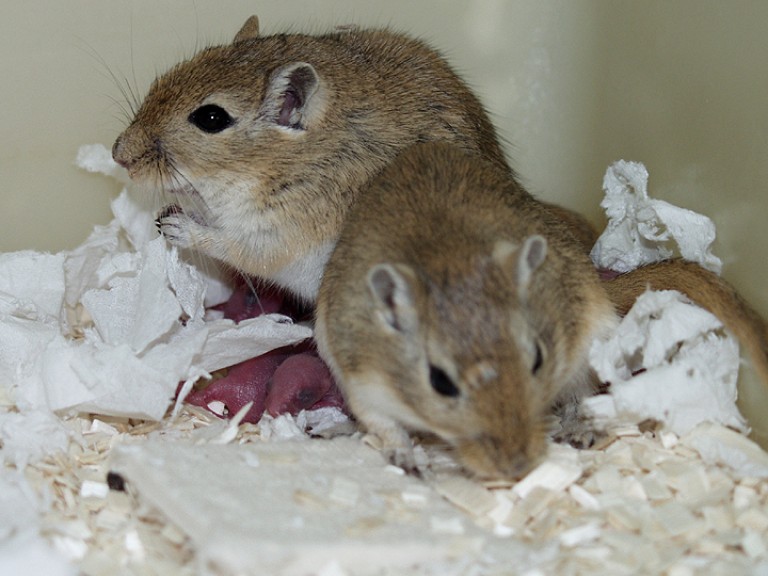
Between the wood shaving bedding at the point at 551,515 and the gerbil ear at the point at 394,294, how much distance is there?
564 mm

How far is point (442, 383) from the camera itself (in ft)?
9.68

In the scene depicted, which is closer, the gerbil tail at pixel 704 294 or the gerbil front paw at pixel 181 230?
the gerbil tail at pixel 704 294

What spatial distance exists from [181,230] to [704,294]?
2.15 meters

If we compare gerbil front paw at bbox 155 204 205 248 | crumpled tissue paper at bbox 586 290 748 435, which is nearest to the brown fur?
crumpled tissue paper at bbox 586 290 748 435

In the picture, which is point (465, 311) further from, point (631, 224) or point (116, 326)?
point (116, 326)

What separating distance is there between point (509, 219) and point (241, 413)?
1.20 m

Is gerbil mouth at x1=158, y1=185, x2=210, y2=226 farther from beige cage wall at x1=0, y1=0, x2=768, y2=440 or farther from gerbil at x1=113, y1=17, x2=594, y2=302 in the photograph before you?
beige cage wall at x1=0, y1=0, x2=768, y2=440

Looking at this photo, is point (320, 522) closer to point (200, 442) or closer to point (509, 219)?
point (200, 442)

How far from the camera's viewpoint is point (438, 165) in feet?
12.1

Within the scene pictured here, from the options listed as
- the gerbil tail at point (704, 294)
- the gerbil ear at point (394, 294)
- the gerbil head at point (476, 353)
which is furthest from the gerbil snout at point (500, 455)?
the gerbil tail at point (704, 294)

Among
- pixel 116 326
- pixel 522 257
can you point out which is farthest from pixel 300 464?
pixel 116 326

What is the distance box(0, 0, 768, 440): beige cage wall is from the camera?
374 centimetres

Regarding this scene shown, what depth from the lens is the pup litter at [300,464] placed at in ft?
9.46

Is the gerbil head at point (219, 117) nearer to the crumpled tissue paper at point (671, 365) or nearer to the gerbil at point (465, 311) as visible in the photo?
the gerbil at point (465, 311)
